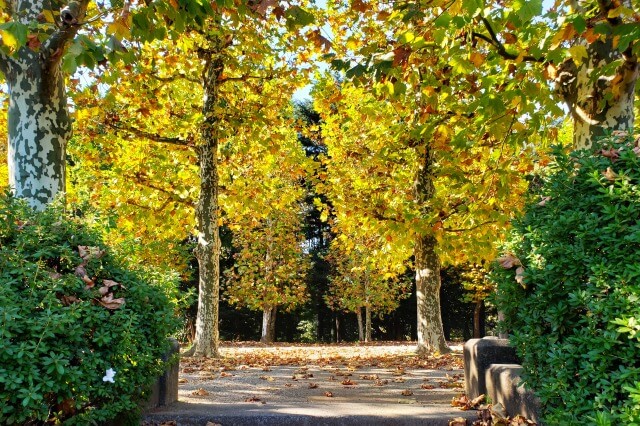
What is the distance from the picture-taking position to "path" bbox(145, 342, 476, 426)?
4.91 metres

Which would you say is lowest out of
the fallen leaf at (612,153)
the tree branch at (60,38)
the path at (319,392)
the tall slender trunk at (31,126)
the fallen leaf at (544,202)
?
the path at (319,392)

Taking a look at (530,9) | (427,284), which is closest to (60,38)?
(530,9)

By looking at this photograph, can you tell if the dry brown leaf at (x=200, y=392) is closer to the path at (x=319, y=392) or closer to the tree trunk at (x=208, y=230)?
the path at (x=319, y=392)

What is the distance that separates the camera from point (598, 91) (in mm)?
5566

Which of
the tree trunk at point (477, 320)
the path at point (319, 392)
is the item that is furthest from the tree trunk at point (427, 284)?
the tree trunk at point (477, 320)

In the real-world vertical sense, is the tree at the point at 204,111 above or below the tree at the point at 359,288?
above

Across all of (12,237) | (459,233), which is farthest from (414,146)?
(12,237)

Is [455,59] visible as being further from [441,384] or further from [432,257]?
[432,257]

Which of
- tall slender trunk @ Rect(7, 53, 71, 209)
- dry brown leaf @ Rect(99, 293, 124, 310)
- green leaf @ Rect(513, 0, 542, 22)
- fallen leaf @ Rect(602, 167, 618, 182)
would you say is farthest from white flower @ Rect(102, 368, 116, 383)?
green leaf @ Rect(513, 0, 542, 22)

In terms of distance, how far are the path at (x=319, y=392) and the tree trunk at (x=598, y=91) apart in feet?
10.6

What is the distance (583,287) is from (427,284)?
9.65 meters

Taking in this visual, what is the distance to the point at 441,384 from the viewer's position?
7863 millimetres

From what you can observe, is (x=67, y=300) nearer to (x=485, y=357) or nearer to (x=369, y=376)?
(x=485, y=357)

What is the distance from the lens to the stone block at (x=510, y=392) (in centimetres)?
434
